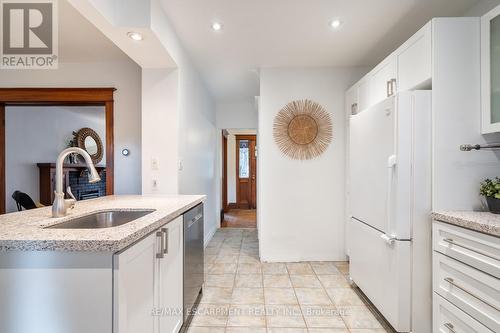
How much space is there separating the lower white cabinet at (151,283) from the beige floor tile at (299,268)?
160 centimetres

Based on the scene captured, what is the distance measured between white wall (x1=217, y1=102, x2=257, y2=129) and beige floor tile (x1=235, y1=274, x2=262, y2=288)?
306 cm

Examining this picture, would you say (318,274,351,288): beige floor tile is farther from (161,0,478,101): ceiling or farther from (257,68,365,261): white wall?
(161,0,478,101): ceiling

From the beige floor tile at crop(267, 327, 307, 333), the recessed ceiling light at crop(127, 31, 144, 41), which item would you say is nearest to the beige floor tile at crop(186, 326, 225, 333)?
the beige floor tile at crop(267, 327, 307, 333)

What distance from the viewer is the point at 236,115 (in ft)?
17.5

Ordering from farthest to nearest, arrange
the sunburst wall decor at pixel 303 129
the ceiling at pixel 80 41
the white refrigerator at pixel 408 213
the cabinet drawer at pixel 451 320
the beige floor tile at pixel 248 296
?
the sunburst wall decor at pixel 303 129 → the beige floor tile at pixel 248 296 → the ceiling at pixel 80 41 → the white refrigerator at pixel 408 213 → the cabinet drawer at pixel 451 320

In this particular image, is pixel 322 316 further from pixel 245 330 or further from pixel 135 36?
pixel 135 36

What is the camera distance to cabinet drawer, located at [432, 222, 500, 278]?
130 cm

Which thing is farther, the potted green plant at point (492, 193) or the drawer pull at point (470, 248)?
the potted green plant at point (492, 193)

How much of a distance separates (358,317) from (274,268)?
47.1 inches

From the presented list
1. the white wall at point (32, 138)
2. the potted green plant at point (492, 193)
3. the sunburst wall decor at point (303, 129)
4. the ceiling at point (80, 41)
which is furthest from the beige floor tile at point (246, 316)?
the white wall at point (32, 138)

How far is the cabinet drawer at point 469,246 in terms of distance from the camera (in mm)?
1296

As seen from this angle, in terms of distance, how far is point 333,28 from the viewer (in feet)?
8.06

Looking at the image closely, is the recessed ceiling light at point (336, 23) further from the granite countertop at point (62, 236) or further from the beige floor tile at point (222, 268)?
the beige floor tile at point (222, 268)

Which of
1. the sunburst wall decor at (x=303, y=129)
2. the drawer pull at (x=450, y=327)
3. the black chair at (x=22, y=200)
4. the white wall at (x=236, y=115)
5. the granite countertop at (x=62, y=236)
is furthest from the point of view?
the white wall at (x=236, y=115)
